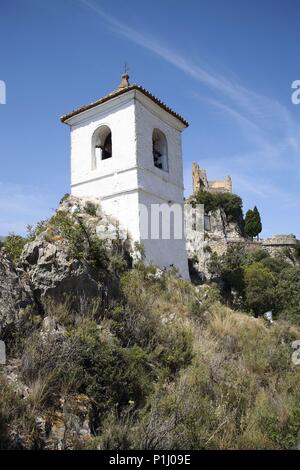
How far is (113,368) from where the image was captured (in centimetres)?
574

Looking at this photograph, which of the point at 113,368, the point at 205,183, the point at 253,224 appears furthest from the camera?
the point at 205,183

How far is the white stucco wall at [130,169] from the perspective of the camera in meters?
13.0

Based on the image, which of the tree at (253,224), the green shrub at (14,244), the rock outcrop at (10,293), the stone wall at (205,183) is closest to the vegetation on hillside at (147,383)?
the rock outcrop at (10,293)

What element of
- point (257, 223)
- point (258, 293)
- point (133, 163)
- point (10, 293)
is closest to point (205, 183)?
point (257, 223)

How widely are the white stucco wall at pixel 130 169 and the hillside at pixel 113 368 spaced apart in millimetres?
3597

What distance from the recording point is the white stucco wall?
1303cm

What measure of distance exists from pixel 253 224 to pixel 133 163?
32.6m

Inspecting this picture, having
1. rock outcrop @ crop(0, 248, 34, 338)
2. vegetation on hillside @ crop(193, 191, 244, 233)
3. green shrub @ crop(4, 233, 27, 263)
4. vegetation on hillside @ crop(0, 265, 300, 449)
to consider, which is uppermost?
vegetation on hillside @ crop(193, 191, 244, 233)

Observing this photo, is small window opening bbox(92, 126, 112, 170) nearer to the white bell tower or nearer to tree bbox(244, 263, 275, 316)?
the white bell tower

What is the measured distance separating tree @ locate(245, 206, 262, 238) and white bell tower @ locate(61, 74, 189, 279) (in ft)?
97.7

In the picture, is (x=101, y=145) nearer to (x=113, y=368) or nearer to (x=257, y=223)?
(x=113, y=368)

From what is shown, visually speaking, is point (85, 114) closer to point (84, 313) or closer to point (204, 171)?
point (84, 313)

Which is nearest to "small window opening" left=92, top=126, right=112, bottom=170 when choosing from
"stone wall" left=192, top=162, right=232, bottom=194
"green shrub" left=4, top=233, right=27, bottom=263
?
"green shrub" left=4, top=233, right=27, bottom=263

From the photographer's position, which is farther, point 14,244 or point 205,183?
point 205,183
